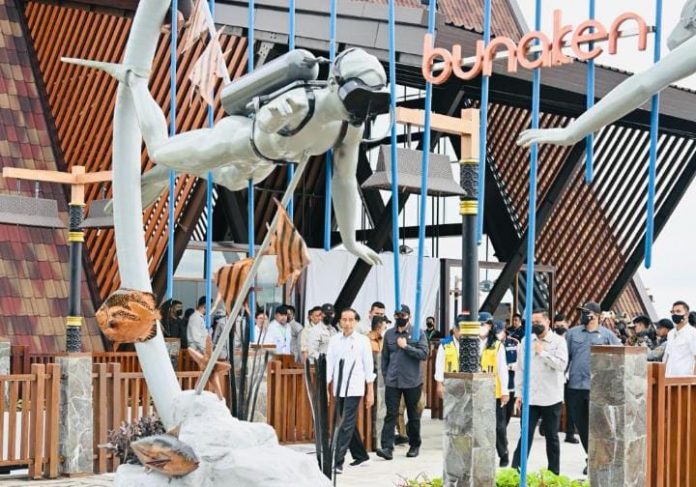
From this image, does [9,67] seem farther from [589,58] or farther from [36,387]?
[589,58]

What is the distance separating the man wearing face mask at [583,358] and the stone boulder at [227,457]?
5777 mm

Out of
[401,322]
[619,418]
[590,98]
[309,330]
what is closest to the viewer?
[590,98]

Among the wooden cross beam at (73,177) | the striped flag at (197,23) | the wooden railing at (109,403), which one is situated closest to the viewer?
the striped flag at (197,23)

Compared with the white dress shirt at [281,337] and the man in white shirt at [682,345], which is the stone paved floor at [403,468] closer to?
the man in white shirt at [682,345]

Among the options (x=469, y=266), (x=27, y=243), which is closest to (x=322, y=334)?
(x=469, y=266)

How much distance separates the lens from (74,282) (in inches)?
458

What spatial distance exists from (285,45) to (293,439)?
5043 mm

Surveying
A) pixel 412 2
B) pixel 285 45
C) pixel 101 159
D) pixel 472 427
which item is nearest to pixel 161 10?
pixel 472 427

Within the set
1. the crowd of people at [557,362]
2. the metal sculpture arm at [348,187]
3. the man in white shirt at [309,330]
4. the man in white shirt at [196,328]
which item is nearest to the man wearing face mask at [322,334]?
the man in white shirt at [309,330]

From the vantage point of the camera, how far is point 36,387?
10.5 meters

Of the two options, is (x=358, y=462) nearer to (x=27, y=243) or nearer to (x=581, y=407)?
(x=581, y=407)

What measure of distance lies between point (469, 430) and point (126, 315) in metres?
3.35

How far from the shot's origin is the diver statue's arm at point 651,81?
5.12m

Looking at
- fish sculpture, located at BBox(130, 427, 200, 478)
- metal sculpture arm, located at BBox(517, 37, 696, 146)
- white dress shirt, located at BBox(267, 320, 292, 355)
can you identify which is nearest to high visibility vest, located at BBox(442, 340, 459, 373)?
white dress shirt, located at BBox(267, 320, 292, 355)
